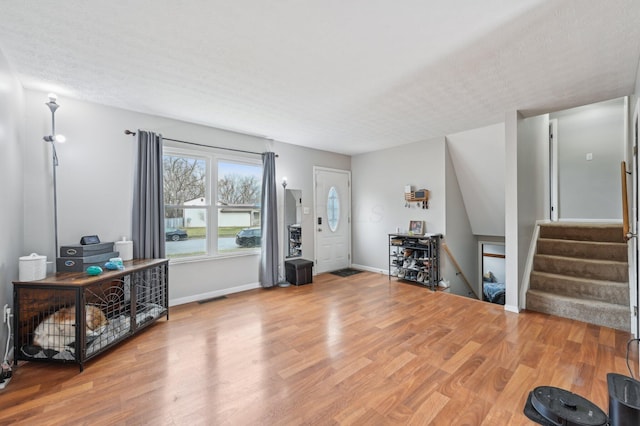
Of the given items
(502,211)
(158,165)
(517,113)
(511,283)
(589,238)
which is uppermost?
(517,113)

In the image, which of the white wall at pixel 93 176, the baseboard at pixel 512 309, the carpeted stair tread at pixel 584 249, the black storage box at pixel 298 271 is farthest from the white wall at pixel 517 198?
the white wall at pixel 93 176

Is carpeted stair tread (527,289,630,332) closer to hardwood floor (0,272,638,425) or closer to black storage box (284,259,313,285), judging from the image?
hardwood floor (0,272,638,425)

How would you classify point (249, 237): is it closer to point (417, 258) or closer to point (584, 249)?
point (417, 258)

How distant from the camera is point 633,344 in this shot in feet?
8.34

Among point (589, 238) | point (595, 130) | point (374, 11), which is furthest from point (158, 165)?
point (595, 130)

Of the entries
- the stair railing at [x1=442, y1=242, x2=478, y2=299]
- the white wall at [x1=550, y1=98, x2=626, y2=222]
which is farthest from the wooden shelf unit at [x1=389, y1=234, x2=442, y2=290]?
the white wall at [x1=550, y1=98, x2=626, y2=222]

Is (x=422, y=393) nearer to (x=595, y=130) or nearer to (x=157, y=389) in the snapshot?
(x=157, y=389)

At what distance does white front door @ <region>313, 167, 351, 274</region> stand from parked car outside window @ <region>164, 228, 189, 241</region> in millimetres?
2453

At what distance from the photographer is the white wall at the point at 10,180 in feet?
7.19

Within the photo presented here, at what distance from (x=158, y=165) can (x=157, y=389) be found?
2.59 m

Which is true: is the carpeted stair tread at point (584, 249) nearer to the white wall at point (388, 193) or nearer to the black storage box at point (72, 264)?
the white wall at point (388, 193)

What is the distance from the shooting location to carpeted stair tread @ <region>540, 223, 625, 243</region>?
385cm

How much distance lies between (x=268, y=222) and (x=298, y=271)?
100cm

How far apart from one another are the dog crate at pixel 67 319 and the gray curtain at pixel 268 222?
199cm
